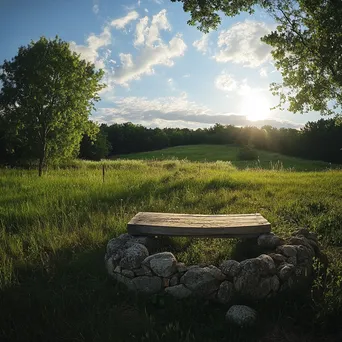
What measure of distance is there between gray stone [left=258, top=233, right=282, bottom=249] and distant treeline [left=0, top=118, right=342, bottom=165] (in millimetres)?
44430

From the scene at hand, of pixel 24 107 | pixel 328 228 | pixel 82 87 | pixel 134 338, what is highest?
pixel 82 87

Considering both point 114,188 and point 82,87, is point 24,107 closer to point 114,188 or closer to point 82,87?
point 82,87

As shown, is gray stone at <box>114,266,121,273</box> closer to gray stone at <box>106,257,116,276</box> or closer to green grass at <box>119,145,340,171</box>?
gray stone at <box>106,257,116,276</box>

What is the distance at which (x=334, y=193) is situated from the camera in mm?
10758

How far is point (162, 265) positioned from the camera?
4.62 m

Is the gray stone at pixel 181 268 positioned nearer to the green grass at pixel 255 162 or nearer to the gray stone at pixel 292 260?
the gray stone at pixel 292 260

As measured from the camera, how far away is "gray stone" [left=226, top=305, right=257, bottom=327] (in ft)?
12.9

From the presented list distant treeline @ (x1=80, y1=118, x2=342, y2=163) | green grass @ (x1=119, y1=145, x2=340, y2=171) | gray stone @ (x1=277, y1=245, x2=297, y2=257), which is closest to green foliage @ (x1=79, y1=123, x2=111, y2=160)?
distant treeline @ (x1=80, y1=118, x2=342, y2=163)

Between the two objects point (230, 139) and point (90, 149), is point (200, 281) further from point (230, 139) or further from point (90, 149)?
point (230, 139)

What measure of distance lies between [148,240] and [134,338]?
218 centimetres

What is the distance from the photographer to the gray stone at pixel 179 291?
4.45 meters

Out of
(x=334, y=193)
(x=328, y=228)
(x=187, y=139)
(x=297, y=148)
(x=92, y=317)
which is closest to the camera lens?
(x=92, y=317)

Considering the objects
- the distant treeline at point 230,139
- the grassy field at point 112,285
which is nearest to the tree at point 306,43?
the grassy field at point 112,285

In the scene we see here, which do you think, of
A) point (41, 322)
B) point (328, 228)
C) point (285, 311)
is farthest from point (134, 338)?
point (328, 228)
